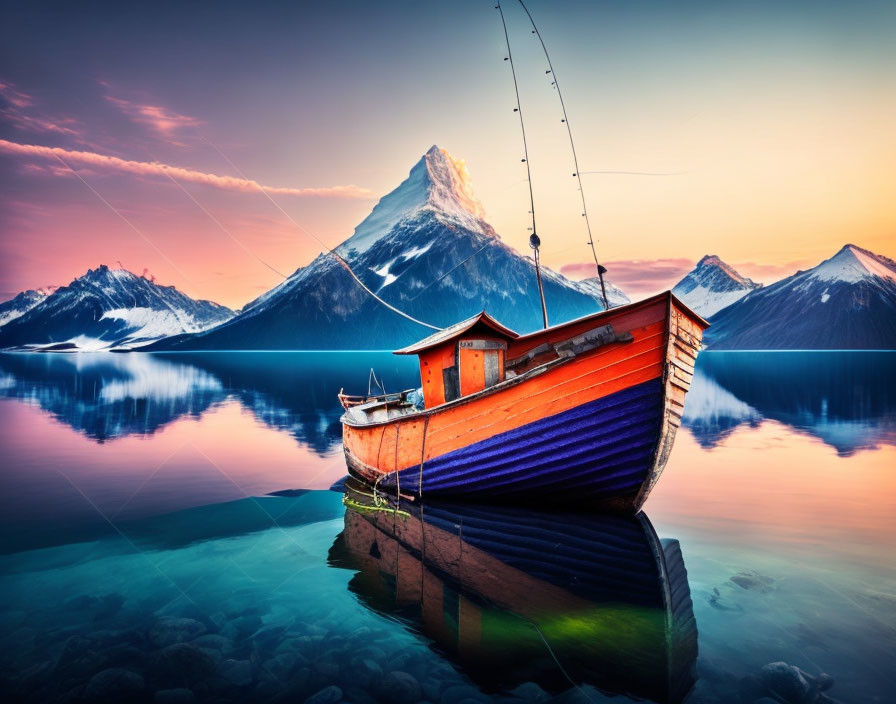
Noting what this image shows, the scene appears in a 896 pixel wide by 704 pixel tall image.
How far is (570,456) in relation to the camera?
11.8 metres

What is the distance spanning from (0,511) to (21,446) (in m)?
12.9

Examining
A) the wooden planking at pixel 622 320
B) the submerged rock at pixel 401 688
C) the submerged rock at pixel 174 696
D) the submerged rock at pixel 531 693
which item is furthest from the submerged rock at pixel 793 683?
the submerged rock at pixel 174 696

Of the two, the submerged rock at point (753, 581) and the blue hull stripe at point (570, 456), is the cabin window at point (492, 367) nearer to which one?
the blue hull stripe at point (570, 456)

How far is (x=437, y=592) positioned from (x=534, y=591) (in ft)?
5.62

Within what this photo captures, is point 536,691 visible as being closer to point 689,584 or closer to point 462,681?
point 462,681

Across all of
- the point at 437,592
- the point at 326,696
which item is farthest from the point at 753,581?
the point at 326,696

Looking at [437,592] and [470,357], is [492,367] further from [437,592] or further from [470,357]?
[437,592]

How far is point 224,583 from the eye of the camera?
976cm

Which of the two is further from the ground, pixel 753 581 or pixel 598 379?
pixel 598 379

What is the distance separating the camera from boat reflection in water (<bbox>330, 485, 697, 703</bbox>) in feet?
23.1

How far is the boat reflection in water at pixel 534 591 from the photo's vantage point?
7.04 meters

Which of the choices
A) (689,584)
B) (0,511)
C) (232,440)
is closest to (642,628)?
(689,584)

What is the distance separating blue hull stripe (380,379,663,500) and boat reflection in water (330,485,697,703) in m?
0.81

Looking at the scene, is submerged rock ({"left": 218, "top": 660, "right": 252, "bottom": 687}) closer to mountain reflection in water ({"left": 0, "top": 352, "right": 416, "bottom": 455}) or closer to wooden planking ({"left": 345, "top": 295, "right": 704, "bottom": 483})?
wooden planking ({"left": 345, "top": 295, "right": 704, "bottom": 483})
